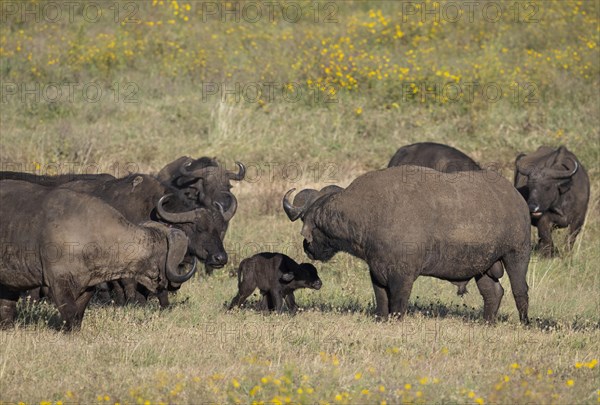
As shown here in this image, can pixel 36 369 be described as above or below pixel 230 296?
above

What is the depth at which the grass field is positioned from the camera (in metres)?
9.59

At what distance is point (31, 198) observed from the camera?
1092cm

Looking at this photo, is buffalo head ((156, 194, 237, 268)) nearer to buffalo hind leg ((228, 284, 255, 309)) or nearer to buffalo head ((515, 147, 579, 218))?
buffalo hind leg ((228, 284, 255, 309))

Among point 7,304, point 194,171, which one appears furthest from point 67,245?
point 194,171

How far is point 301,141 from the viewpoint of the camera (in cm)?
2323

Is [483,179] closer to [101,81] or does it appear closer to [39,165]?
[39,165]

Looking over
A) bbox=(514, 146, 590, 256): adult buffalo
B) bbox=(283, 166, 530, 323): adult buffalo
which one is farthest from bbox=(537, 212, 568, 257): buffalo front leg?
bbox=(283, 166, 530, 323): adult buffalo

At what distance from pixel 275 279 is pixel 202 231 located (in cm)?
117

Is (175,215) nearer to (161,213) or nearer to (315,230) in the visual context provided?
(161,213)

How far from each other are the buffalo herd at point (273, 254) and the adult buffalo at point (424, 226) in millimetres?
14

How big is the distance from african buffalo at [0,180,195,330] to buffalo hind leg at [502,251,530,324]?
3.76 m

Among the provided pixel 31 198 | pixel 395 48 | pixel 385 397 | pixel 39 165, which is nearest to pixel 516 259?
pixel 385 397

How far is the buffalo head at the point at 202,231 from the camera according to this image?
13414mm

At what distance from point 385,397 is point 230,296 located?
6.44 m
